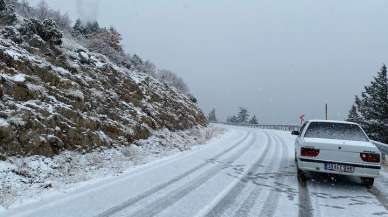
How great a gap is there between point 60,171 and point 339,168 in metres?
6.48

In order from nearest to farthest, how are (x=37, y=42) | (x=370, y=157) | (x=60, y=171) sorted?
1. (x=60, y=171)
2. (x=370, y=157)
3. (x=37, y=42)

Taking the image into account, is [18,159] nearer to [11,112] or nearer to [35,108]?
[11,112]

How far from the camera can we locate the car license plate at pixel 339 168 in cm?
985

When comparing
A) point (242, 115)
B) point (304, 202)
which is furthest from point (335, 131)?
point (242, 115)

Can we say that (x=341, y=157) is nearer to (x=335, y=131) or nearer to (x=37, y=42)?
(x=335, y=131)

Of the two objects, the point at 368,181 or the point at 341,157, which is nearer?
the point at 341,157

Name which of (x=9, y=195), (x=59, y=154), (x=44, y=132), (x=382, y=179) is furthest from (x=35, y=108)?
(x=382, y=179)

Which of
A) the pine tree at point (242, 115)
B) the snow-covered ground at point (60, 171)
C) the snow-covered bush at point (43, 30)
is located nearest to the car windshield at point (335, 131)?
the snow-covered ground at point (60, 171)

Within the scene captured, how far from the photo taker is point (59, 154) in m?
10.6

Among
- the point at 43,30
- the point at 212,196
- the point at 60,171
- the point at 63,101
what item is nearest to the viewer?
the point at 212,196

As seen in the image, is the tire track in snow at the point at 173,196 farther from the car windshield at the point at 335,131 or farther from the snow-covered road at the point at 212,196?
the car windshield at the point at 335,131

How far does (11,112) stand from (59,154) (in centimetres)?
158

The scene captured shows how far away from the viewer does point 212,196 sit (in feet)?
27.8

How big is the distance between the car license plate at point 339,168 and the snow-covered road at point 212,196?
0.48 meters
